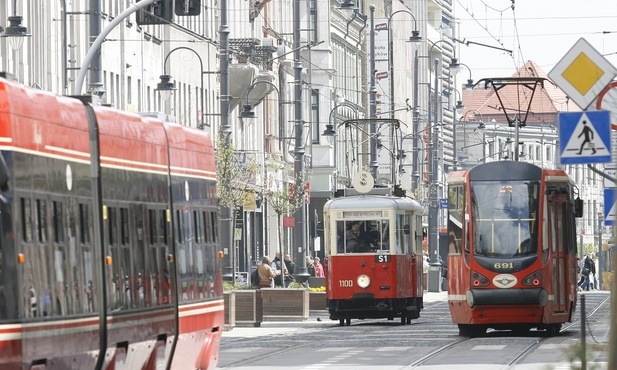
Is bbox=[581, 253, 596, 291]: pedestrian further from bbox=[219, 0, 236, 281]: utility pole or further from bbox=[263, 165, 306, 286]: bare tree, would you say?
bbox=[219, 0, 236, 281]: utility pole

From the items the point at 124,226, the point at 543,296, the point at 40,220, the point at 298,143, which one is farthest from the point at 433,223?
the point at 40,220

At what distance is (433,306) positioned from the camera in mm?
59656

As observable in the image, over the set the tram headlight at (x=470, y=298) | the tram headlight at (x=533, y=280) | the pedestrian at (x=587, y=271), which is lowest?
the pedestrian at (x=587, y=271)

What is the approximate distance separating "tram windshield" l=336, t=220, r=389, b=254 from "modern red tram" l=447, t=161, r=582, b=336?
6920 millimetres

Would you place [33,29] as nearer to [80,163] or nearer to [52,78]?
[52,78]

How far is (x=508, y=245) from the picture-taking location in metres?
34.1

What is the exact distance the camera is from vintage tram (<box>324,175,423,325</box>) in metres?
41.6

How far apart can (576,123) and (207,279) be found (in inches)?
235

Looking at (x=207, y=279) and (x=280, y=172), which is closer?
(x=207, y=279)

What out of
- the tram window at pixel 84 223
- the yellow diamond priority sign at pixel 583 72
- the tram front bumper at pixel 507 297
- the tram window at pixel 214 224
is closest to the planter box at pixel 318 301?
the tram front bumper at pixel 507 297

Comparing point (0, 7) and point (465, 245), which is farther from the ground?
point (0, 7)

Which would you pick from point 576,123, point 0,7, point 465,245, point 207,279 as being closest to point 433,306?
point 0,7

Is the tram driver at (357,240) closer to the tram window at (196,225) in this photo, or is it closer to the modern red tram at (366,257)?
the modern red tram at (366,257)

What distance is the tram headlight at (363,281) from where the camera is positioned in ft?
136
